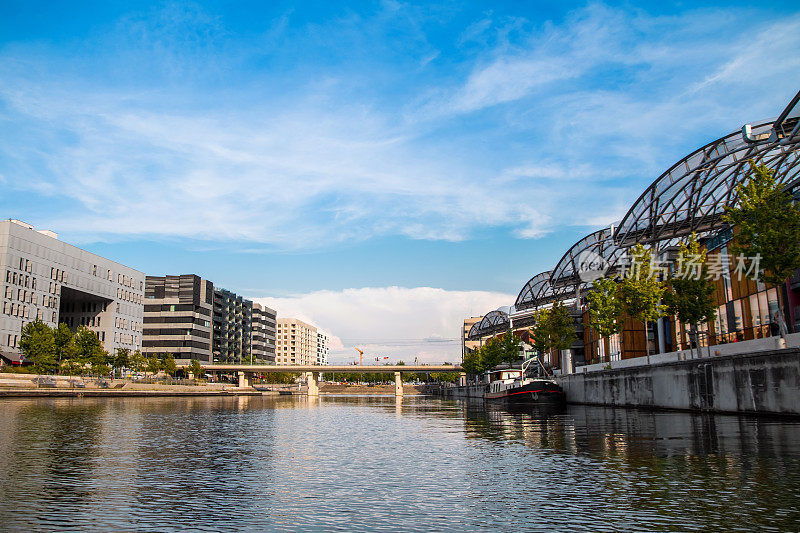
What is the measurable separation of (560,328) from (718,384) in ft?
165

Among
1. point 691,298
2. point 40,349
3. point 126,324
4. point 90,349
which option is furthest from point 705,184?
point 126,324

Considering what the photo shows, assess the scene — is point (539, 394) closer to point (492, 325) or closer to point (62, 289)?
point (492, 325)

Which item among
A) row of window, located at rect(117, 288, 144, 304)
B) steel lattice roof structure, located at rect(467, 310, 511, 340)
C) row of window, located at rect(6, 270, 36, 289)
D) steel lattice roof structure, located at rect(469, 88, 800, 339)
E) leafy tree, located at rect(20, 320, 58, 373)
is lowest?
leafy tree, located at rect(20, 320, 58, 373)

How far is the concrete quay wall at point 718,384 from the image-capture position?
123 feet

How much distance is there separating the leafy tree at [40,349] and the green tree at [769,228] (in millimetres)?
106948

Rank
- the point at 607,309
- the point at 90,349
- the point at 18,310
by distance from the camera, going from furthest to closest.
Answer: the point at 18,310
the point at 90,349
the point at 607,309

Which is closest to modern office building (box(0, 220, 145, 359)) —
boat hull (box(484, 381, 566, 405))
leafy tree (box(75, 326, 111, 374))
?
leafy tree (box(75, 326, 111, 374))

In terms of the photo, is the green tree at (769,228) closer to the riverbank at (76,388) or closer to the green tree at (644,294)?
the green tree at (644,294)

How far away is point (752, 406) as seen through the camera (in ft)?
133

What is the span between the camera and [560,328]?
9500 cm

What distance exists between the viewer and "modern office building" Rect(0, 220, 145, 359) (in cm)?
13025

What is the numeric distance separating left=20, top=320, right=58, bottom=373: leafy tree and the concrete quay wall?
3618 inches

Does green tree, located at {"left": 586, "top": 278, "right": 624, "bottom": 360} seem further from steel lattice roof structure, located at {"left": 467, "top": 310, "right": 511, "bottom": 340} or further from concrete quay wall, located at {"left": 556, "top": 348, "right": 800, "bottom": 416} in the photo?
steel lattice roof structure, located at {"left": 467, "top": 310, "right": 511, "bottom": 340}

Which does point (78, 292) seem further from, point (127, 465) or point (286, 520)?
point (286, 520)
